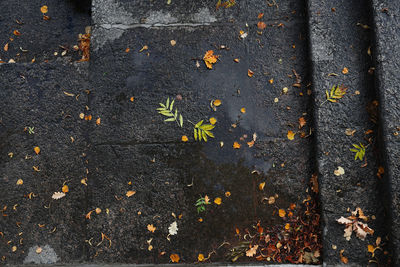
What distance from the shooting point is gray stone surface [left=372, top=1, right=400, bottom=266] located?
212 cm

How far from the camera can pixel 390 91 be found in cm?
222

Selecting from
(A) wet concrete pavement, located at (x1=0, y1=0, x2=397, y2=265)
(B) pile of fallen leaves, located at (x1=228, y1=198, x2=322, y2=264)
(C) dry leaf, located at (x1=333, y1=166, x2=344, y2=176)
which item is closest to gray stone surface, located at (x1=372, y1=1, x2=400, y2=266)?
(A) wet concrete pavement, located at (x1=0, y1=0, x2=397, y2=265)

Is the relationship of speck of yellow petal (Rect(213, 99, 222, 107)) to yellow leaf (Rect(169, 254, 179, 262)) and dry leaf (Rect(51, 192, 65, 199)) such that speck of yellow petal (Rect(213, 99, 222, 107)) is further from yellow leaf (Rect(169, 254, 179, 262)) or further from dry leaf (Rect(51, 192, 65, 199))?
dry leaf (Rect(51, 192, 65, 199))

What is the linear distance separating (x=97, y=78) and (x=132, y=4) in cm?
75

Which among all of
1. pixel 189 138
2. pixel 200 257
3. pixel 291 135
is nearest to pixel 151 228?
pixel 200 257

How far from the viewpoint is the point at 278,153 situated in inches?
97.0

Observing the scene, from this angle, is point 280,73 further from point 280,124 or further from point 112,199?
point 112,199

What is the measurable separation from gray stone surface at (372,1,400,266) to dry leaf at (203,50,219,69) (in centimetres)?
128

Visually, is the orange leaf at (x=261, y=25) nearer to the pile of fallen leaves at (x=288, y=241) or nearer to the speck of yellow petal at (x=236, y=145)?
the speck of yellow petal at (x=236, y=145)

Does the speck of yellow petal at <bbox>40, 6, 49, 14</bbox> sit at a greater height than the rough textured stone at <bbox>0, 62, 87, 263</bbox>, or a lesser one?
greater

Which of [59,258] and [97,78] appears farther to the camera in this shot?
[97,78]

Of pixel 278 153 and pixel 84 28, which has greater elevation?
pixel 84 28

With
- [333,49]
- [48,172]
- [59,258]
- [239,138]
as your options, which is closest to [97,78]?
[48,172]

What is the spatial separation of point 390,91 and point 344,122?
1.27 feet
